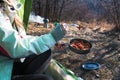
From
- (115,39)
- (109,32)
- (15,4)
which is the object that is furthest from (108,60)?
(15,4)

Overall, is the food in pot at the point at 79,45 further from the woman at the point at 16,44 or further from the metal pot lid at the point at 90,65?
the woman at the point at 16,44

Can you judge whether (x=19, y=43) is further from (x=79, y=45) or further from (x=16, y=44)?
(x=79, y=45)

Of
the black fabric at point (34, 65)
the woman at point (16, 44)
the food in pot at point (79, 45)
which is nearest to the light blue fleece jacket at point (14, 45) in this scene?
the woman at point (16, 44)

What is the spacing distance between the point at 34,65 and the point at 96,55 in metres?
1.54

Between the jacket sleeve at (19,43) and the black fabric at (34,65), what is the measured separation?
9.5 inches

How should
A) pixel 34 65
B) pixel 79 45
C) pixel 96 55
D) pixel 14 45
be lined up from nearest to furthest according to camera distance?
pixel 14 45 < pixel 34 65 < pixel 79 45 < pixel 96 55

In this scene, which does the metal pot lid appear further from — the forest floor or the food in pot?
the food in pot

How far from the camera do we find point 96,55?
433cm

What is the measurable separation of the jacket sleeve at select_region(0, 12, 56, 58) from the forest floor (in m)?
1.28

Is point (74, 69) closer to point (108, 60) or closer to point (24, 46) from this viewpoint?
point (108, 60)

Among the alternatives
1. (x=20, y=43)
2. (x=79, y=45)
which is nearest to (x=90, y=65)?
(x=79, y=45)

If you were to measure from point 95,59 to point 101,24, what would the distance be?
1.93m

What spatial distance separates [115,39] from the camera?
16.3 ft

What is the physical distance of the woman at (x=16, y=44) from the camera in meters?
2.55
